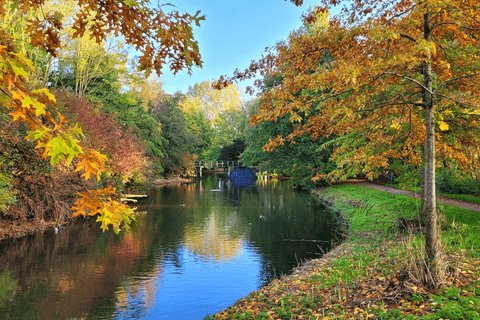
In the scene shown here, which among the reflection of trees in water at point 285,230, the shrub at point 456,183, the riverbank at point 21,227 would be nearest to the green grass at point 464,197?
the shrub at point 456,183

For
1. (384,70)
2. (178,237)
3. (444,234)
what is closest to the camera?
(384,70)

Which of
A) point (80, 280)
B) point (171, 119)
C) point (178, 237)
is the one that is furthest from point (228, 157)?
point (80, 280)

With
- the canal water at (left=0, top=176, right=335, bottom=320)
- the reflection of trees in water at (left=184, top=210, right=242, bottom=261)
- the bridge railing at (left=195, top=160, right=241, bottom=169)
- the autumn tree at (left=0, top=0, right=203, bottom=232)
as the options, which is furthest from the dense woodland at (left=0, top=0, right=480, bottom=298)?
the bridge railing at (left=195, top=160, right=241, bottom=169)

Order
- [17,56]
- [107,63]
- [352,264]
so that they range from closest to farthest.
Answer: [17,56] < [352,264] < [107,63]

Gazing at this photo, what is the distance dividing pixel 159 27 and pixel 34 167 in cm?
1525

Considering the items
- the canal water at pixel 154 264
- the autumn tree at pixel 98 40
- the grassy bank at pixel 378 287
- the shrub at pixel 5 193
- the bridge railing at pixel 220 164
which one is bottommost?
the canal water at pixel 154 264

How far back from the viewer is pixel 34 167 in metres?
17.3

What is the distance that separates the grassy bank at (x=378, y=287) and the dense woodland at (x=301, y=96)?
62 centimetres

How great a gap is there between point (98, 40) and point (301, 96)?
399 centimetres

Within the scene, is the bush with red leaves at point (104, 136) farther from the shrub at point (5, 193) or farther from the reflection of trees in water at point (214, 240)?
the reflection of trees in water at point (214, 240)

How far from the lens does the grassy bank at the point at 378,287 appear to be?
6.12 m

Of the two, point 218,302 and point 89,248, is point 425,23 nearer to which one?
point 218,302

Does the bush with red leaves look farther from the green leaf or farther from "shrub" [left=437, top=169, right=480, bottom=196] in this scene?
the green leaf

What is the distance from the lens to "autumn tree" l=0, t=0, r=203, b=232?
274 cm
